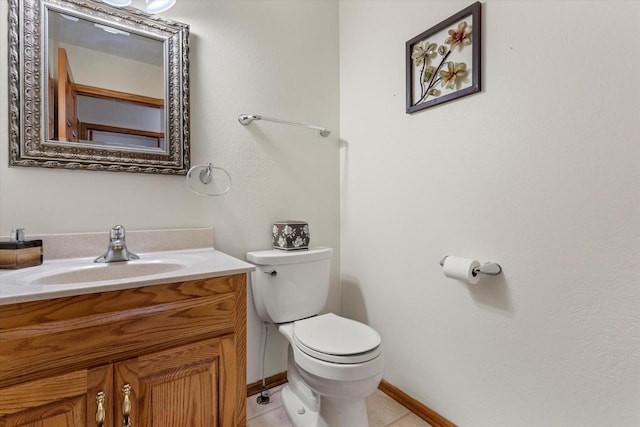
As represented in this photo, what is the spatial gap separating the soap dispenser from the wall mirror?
272 millimetres

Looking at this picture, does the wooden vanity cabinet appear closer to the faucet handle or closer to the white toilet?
the white toilet

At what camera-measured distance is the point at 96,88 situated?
1179 mm

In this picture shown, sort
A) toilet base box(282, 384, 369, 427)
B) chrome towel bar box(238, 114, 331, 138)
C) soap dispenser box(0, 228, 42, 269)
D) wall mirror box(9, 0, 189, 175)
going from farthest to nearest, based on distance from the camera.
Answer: chrome towel bar box(238, 114, 331, 138) → toilet base box(282, 384, 369, 427) → wall mirror box(9, 0, 189, 175) → soap dispenser box(0, 228, 42, 269)

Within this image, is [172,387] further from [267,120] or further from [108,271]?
[267,120]

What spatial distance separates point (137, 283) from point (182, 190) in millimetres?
638

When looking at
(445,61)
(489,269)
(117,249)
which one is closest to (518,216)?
(489,269)

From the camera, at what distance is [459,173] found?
4.06 ft

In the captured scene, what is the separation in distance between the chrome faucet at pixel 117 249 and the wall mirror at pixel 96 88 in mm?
276

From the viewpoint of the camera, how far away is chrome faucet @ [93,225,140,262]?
109 cm

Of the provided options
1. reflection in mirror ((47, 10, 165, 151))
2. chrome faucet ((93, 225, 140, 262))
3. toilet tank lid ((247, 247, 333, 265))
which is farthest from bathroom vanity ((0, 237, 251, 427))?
reflection in mirror ((47, 10, 165, 151))

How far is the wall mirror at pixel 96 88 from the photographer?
106 cm

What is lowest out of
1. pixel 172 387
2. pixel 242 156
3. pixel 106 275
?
pixel 172 387

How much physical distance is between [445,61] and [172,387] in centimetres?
155

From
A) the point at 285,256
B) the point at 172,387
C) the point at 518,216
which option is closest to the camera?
the point at 172,387
